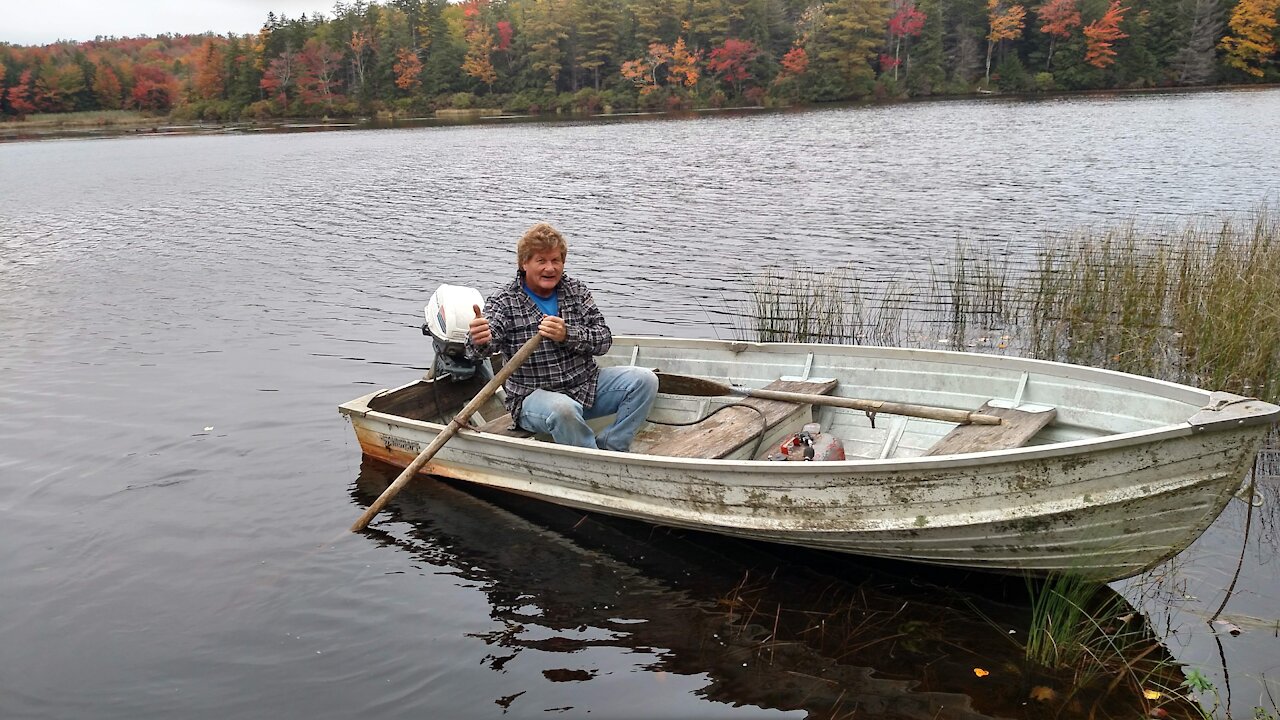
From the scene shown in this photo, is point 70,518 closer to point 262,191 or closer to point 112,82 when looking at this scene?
point 262,191

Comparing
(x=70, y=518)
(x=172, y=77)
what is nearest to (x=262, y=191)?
(x=70, y=518)

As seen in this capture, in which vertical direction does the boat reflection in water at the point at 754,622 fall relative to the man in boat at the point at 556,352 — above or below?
below

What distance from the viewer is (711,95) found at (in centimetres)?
7194

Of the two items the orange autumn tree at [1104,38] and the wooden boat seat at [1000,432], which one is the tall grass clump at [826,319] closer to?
the wooden boat seat at [1000,432]

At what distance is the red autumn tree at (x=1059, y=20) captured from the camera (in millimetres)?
69438

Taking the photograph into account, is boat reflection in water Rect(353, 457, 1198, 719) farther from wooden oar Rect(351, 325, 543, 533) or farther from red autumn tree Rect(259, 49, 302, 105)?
red autumn tree Rect(259, 49, 302, 105)

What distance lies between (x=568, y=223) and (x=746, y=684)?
17388 mm

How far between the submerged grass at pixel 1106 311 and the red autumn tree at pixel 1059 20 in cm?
6453

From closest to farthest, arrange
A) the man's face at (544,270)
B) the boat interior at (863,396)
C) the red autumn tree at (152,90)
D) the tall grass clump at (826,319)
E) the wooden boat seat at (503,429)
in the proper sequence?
the boat interior at (863,396) → the man's face at (544,270) → the wooden boat seat at (503,429) → the tall grass clump at (826,319) → the red autumn tree at (152,90)

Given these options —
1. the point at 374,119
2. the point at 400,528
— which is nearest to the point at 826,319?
the point at 400,528

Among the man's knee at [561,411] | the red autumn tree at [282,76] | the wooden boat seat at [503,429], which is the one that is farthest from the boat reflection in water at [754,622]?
the red autumn tree at [282,76]

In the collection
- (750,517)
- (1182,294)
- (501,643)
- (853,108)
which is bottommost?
(501,643)

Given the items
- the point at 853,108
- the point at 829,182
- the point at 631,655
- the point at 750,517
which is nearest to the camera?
the point at 631,655

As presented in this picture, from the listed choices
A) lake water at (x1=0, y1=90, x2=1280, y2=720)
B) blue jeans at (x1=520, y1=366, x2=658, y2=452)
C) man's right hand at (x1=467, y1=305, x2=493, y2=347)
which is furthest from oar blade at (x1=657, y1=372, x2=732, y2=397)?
man's right hand at (x1=467, y1=305, x2=493, y2=347)
